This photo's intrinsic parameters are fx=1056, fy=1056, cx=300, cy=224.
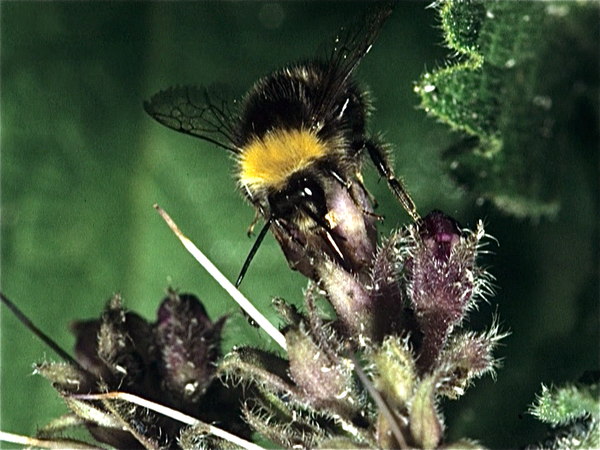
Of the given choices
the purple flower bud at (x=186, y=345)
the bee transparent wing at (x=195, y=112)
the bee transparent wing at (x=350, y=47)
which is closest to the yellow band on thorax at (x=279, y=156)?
the bee transparent wing at (x=350, y=47)

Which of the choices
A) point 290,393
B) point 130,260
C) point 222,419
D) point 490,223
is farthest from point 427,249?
point 130,260

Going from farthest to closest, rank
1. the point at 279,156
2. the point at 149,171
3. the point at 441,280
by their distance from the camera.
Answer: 1. the point at 149,171
2. the point at 279,156
3. the point at 441,280

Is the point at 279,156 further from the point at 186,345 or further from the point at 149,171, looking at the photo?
the point at 149,171

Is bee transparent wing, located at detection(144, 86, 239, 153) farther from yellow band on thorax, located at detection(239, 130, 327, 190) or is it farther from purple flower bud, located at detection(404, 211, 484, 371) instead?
purple flower bud, located at detection(404, 211, 484, 371)

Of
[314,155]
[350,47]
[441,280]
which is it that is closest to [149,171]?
[350,47]

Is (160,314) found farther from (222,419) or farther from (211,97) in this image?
(211,97)

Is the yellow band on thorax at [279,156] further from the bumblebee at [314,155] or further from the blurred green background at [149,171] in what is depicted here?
the blurred green background at [149,171]
